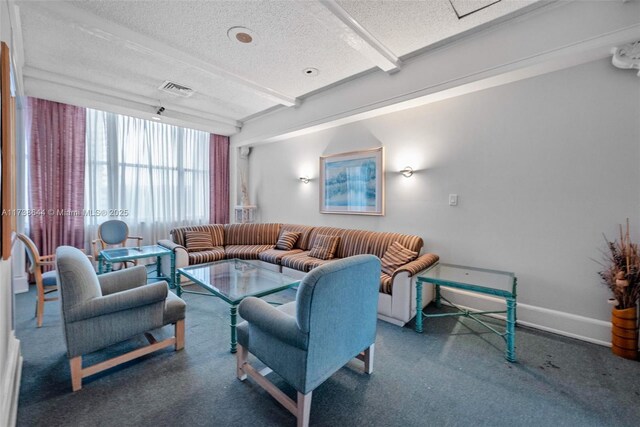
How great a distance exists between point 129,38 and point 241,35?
3.50 feet

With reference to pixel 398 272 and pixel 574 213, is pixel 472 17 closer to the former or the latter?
pixel 574 213

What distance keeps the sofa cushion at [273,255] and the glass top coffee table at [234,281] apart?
1.94 feet

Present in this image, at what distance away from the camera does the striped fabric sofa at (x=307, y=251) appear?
2.69m

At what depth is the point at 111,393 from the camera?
173 cm

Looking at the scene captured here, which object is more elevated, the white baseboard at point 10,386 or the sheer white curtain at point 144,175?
the sheer white curtain at point 144,175

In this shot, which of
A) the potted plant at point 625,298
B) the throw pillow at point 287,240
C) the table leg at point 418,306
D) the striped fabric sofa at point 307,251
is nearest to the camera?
the potted plant at point 625,298

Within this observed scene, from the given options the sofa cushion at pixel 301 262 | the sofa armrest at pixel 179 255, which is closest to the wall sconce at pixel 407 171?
the sofa cushion at pixel 301 262

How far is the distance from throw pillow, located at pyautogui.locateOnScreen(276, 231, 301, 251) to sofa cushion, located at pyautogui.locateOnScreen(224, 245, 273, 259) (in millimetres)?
275

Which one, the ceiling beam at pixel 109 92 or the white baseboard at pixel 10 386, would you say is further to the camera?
the ceiling beam at pixel 109 92

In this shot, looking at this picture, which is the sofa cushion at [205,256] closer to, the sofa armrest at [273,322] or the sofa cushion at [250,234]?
the sofa cushion at [250,234]

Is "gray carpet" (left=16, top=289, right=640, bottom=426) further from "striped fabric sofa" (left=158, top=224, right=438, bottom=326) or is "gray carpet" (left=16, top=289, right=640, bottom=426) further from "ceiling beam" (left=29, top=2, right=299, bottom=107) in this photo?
"ceiling beam" (left=29, top=2, right=299, bottom=107)

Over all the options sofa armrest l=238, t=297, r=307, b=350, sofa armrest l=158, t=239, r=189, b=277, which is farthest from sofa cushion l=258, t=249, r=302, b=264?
sofa armrest l=238, t=297, r=307, b=350

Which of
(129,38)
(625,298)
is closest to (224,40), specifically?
(129,38)

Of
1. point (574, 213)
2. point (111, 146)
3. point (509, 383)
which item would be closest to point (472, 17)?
point (574, 213)
